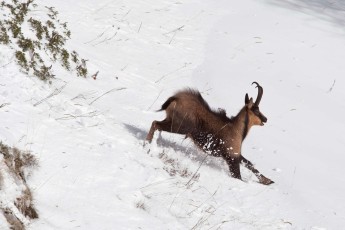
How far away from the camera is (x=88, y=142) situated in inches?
200

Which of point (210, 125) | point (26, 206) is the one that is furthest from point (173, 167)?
point (26, 206)

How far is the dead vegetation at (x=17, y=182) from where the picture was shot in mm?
3441

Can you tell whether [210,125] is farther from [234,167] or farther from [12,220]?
[12,220]

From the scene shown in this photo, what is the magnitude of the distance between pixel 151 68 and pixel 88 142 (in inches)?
175

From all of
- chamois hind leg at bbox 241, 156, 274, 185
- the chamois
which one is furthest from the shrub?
chamois hind leg at bbox 241, 156, 274, 185

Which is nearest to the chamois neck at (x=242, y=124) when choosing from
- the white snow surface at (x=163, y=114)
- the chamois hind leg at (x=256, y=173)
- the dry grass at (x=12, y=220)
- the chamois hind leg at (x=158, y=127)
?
the chamois hind leg at (x=256, y=173)

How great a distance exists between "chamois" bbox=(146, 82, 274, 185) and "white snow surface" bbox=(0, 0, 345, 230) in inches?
7.1

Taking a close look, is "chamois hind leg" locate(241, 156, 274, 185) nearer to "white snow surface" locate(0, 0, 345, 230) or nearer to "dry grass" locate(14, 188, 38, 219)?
"white snow surface" locate(0, 0, 345, 230)

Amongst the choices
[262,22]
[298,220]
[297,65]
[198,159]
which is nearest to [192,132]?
[198,159]

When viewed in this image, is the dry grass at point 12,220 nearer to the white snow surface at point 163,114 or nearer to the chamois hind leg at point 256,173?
the white snow surface at point 163,114

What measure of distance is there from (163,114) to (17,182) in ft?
12.7

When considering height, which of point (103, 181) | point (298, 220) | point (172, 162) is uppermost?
point (103, 181)

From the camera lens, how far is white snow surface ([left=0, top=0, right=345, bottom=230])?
4441mm

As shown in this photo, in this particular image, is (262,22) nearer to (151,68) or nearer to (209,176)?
(151,68)
